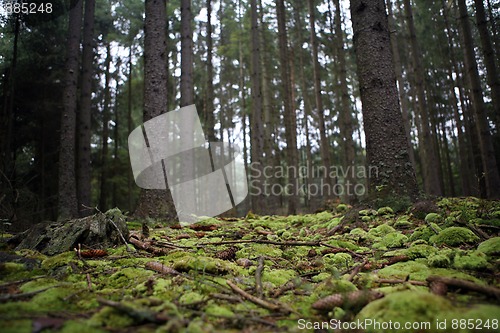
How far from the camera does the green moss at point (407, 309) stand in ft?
4.16

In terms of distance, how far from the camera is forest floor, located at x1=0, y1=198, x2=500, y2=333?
1.24m

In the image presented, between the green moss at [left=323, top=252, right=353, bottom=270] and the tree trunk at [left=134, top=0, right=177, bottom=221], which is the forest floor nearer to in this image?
the green moss at [left=323, top=252, right=353, bottom=270]

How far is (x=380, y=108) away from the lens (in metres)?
4.69

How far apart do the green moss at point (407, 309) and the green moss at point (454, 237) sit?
1533 millimetres

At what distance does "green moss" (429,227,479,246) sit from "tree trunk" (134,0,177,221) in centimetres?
442

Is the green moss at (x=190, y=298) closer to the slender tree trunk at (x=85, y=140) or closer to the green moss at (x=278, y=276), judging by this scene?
the green moss at (x=278, y=276)

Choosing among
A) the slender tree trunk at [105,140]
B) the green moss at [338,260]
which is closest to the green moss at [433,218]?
the green moss at [338,260]

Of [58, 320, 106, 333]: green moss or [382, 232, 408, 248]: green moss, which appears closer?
[58, 320, 106, 333]: green moss

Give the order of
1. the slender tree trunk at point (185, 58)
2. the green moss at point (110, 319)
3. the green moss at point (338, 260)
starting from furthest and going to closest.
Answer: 1. the slender tree trunk at point (185, 58)
2. the green moss at point (338, 260)
3. the green moss at point (110, 319)

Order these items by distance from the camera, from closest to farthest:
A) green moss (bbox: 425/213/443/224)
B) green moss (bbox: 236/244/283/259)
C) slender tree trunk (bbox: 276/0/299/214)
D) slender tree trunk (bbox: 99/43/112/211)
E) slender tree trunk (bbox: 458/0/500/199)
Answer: green moss (bbox: 236/244/283/259) → green moss (bbox: 425/213/443/224) → slender tree trunk (bbox: 458/0/500/199) → slender tree trunk (bbox: 276/0/299/214) → slender tree trunk (bbox: 99/43/112/211)

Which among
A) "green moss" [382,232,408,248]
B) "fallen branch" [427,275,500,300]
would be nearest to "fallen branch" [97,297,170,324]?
"fallen branch" [427,275,500,300]

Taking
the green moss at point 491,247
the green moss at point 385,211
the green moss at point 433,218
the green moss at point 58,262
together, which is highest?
the green moss at point 385,211

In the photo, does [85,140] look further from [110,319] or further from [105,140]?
[110,319]

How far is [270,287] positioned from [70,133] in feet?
28.4
